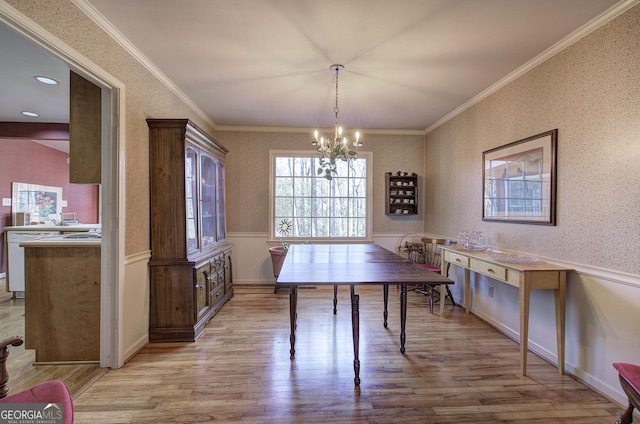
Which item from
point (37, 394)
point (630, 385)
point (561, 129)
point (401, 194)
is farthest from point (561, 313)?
point (37, 394)

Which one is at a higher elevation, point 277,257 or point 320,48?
point 320,48

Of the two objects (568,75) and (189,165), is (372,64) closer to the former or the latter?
(568,75)

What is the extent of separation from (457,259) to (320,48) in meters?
2.57

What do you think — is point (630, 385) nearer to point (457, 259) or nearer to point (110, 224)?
point (457, 259)

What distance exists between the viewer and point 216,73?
2.81m

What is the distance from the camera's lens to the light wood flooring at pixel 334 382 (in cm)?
172

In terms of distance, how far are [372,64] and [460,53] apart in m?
0.76


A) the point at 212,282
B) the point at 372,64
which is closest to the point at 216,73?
the point at 372,64

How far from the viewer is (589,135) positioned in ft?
6.71

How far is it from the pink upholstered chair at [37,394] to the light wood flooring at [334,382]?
0.74 m

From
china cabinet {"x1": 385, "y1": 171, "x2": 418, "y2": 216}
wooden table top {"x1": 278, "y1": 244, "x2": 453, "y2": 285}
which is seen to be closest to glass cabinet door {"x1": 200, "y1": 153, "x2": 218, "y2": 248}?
wooden table top {"x1": 278, "y1": 244, "x2": 453, "y2": 285}

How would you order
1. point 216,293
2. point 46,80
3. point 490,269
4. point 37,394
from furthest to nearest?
1. point 216,293
2. point 46,80
3. point 490,269
4. point 37,394

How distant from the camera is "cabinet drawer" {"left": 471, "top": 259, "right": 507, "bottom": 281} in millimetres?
2361

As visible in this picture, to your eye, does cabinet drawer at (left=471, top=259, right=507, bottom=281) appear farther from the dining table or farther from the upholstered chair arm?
the upholstered chair arm
